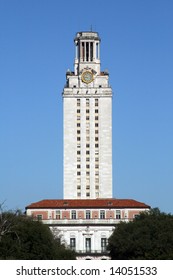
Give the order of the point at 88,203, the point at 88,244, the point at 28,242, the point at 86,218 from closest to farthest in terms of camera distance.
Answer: the point at 28,242 < the point at 88,244 < the point at 86,218 < the point at 88,203

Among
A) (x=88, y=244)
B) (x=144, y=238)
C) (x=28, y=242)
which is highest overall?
(x=88, y=244)

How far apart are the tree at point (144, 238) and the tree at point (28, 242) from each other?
1338cm

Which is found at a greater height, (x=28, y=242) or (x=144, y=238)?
(x=144, y=238)

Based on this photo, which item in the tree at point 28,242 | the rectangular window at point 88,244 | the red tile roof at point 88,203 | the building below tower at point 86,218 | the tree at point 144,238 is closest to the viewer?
the tree at point 28,242

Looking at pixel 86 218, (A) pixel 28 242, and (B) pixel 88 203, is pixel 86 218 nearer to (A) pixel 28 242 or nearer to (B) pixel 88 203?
(B) pixel 88 203

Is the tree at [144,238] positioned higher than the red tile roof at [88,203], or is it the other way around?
the red tile roof at [88,203]

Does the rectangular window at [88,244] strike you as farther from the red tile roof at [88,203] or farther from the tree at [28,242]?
the tree at [28,242]

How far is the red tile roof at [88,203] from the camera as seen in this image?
7677 inches

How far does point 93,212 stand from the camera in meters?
195

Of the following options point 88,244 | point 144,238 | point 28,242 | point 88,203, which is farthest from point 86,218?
point 28,242

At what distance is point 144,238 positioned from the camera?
138875mm

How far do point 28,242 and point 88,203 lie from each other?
74039mm

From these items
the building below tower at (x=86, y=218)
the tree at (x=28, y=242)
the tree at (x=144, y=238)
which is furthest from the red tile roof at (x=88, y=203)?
the tree at (x=28, y=242)
